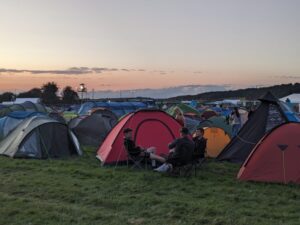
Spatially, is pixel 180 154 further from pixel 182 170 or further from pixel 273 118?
pixel 273 118

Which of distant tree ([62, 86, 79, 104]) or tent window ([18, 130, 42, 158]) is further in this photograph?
distant tree ([62, 86, 79, 104])

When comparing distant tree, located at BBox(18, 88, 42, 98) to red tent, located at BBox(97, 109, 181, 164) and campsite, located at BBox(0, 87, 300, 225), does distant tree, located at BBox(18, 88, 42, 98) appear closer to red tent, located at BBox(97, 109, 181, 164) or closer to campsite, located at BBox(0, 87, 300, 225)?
campsite, located at BBox(0, 87, 300, 225)

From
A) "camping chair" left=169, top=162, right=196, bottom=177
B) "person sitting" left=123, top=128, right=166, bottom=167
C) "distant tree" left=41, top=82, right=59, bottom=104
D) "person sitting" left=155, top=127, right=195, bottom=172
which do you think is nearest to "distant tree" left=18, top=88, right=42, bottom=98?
"distant tree" left=41, top=82, right=59, bottom=104

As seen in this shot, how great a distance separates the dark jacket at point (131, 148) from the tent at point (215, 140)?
377cm

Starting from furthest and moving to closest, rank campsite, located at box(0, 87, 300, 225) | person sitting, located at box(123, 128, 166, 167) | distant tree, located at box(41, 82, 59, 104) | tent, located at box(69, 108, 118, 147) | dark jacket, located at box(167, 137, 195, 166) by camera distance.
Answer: distant tree, located at box(41, 82, 59, 104)
tent, located at box(69, 108, 118, 147)
person sitting, located at box(123, 128, 166, 167)
dark jacket, located at box(167, 137, 195, 166)
campsite, located at box(0, 87, 300, 225)

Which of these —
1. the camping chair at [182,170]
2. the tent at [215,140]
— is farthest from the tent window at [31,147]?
the tent at [215,140]

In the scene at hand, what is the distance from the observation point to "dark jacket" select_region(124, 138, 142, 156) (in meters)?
11.8

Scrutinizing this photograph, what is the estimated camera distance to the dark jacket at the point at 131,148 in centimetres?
1176

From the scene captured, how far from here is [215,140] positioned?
15.1m

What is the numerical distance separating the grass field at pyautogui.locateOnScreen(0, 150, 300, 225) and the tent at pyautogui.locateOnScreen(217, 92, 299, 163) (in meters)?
1.51

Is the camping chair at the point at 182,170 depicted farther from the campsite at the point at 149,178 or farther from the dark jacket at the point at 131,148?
the dark jacket at the point at 131,148

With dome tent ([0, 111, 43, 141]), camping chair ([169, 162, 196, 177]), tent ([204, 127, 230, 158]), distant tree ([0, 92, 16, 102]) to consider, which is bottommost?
camping chair ([169, 162, 196, 177])

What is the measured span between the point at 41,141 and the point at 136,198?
277 inches

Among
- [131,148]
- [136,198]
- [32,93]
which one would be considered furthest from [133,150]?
[32,93]
